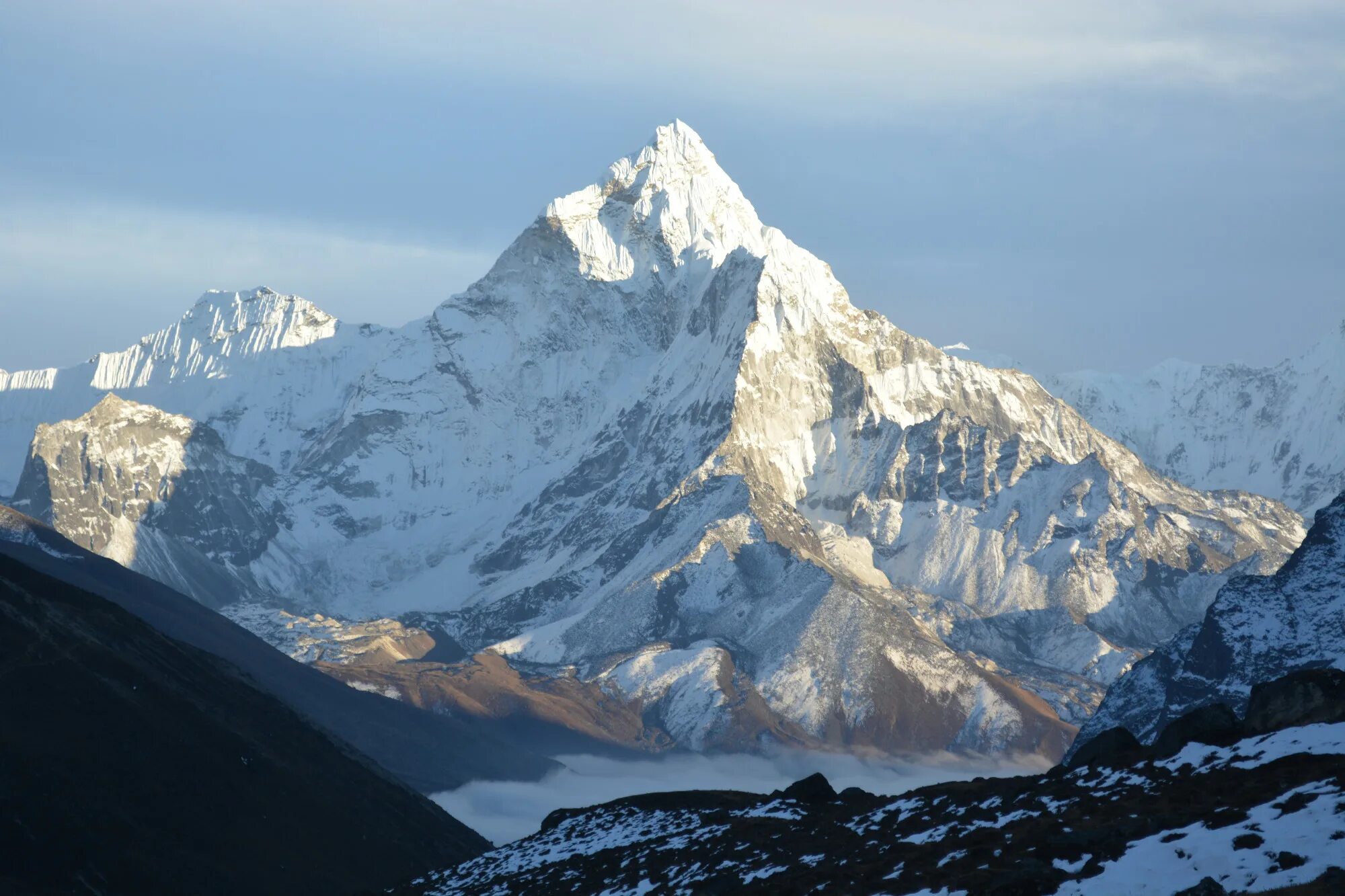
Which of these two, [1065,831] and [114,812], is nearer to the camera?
[1065,831]

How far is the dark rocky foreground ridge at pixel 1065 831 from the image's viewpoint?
6688 centimetres

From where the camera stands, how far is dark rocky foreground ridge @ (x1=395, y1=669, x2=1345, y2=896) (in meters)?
66.9

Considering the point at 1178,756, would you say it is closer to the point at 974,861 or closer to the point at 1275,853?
the point at 974,861

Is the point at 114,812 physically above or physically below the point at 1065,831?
above

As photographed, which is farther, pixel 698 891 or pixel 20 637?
pixel 20 637

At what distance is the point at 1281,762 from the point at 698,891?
94.3 ft

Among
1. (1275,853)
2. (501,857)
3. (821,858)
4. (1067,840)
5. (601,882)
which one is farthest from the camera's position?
(501,857)

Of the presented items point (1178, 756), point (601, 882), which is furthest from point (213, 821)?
point (1178, 756)

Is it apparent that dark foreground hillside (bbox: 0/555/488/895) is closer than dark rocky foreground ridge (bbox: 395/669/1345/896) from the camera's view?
No

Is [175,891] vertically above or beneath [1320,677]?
beneath

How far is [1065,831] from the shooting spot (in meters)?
76.6

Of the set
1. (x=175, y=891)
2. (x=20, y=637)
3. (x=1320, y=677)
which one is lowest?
(x=175, y=891)

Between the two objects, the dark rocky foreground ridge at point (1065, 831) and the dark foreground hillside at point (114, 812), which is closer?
the dark rocky foreground ridge at point (1065, 831)

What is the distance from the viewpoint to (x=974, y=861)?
249 feet
